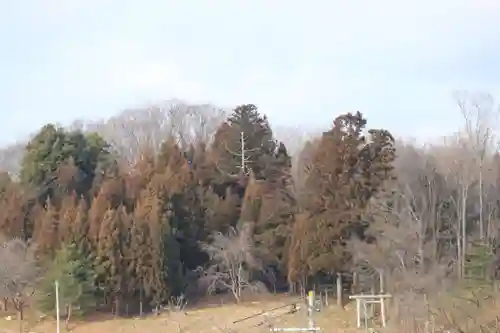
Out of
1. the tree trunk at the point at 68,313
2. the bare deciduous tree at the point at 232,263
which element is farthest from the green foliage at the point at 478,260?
the tree trunk at the point at 68,313

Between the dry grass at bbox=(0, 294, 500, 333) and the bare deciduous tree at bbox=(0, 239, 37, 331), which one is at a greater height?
the bare deciduous tree at bbox=(0, 239, 37, 331)

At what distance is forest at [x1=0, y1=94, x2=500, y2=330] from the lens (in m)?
22.0

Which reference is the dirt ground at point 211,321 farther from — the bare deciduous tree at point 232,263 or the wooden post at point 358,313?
the bare deciduous tree at point 232,263

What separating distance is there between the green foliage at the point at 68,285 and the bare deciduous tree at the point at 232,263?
12.0 ft

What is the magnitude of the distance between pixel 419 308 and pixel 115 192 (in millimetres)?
18054

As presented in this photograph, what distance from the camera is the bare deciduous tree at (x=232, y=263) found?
2364cm

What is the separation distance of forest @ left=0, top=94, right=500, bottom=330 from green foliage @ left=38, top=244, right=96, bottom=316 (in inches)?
1.6

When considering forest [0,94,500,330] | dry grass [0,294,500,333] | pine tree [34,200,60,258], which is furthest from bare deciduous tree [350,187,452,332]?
pine tree [34,200,60,258]

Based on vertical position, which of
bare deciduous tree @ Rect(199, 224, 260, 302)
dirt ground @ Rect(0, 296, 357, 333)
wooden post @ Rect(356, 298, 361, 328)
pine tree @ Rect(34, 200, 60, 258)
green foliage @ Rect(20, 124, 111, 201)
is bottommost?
dirt ground @ Rect(0, 296, 357, 333)

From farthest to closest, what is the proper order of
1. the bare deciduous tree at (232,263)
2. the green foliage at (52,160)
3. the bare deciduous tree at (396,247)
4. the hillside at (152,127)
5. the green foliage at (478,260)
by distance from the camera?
the hillside at (152,127), the green foliage at (52,160), the bare deciduous tree at (232,263), the bare deciduous tree at (396,247), the green foliage at (478,260)

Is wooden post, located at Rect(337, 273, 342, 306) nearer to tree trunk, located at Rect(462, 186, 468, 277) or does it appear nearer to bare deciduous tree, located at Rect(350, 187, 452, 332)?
bare deciduous tree, located at Rect(350, 187, 452, 332)

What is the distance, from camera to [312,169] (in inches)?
940

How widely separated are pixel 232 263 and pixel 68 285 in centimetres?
489

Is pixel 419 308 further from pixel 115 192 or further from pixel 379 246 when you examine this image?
pixel 115 192
